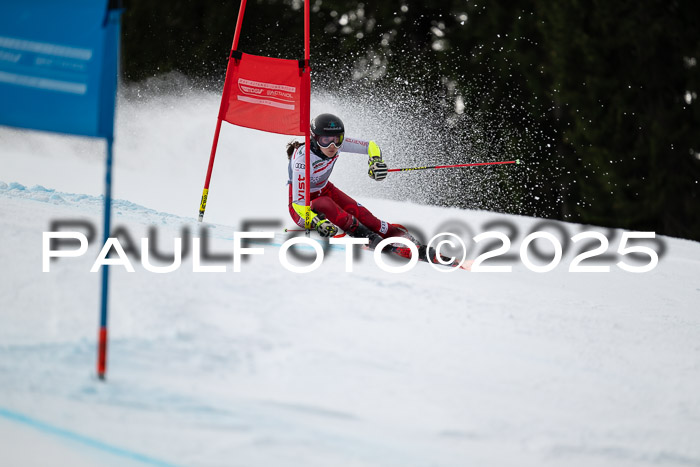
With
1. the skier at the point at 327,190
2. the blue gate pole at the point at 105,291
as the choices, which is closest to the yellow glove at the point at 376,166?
the skier at the point at 327,190

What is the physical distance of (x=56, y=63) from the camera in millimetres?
2537

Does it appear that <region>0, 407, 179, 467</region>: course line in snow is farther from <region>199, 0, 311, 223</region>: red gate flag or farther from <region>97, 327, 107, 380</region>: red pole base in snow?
<region>199, 0, 311, 223</region>: red gate flag

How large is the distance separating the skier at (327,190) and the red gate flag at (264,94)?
181mm

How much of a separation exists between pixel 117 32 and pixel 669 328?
131 inches

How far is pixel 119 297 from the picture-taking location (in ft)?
10.5

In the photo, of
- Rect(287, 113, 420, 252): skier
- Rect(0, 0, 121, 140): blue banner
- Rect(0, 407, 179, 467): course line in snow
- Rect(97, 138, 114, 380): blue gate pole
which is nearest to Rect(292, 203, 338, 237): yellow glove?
Rect(287, 113, 420, 252): skier

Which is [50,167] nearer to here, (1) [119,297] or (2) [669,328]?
(1) [119,297]

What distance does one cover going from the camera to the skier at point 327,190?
5.45 metres

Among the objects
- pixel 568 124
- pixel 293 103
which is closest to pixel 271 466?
pixel 293 103

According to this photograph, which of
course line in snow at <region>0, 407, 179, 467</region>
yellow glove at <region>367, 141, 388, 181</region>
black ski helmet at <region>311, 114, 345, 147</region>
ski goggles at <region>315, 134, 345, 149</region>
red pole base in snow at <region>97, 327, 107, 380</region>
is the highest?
black ski helmet at <region>311, 114, 345, 147</region>

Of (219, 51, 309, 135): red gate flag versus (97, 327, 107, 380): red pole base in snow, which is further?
(219, 51, 309, 135): red gate flag

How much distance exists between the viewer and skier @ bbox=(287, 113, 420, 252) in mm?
5445

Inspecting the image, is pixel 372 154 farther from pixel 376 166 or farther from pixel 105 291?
pixel 105 291

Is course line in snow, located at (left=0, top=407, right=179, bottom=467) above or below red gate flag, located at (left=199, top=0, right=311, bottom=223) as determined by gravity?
below
